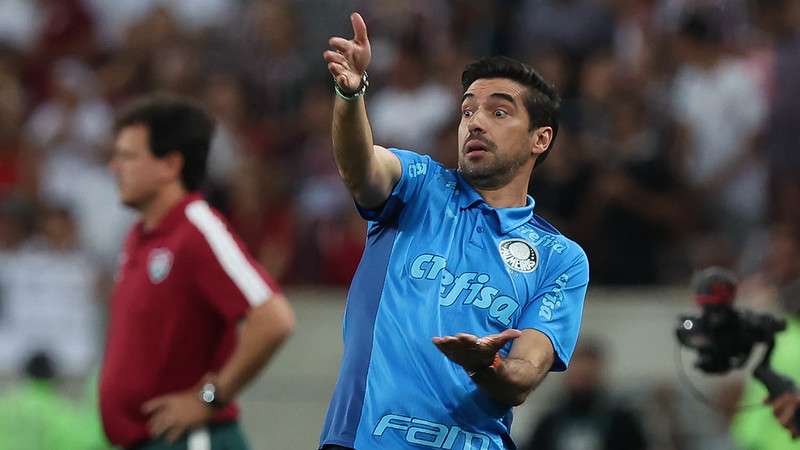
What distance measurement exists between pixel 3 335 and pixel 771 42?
5964 millimetres

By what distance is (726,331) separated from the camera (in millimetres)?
6113

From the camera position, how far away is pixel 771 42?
36.8 ft

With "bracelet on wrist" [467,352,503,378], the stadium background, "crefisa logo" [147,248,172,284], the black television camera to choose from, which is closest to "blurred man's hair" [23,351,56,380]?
the stadium background

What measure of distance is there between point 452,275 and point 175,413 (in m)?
1.86

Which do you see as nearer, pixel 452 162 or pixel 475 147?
pixel 475 147

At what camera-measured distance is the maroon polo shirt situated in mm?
6516

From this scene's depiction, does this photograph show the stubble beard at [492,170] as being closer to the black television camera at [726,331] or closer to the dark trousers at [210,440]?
the black television camera at [726,331]

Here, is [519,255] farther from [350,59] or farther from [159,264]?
[159,264]

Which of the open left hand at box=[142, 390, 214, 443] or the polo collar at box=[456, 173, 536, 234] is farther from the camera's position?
the open left hand at box=[142, 390, 214, 443]

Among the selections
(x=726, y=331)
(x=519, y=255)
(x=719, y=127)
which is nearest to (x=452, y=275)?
(x=519, y=255)

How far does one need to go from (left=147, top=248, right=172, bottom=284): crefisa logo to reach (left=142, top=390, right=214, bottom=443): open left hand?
506 millimetres

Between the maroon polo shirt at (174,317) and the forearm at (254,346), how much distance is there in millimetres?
59

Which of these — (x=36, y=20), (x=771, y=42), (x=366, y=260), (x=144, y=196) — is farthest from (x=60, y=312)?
(x=366, y=260)

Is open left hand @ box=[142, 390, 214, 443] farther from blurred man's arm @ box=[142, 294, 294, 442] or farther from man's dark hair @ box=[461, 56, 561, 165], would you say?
man's dark hair @ box=[461, 56, 561, 165]
